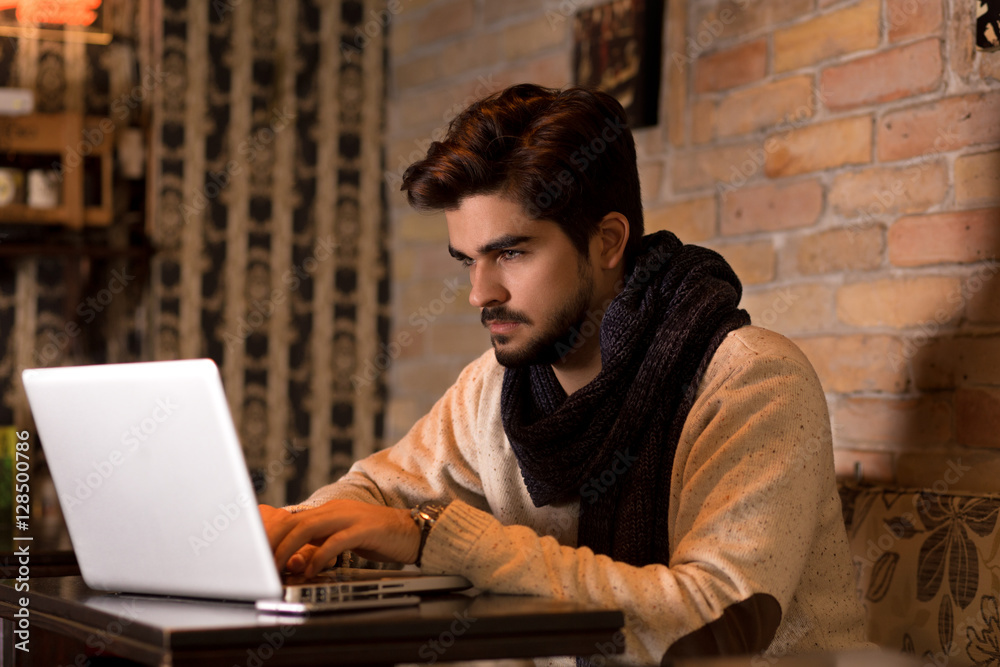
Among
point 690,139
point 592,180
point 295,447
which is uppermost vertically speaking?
point 690,139

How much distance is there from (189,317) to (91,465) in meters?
2.06

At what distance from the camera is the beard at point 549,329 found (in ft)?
5.43

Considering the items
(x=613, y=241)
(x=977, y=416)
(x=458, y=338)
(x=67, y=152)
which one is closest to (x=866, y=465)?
(x=977, y=416)

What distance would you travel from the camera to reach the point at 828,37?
6.44 ft

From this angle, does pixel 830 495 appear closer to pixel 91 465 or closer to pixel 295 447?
pixel 91 465

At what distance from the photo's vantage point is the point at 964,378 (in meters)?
1.68

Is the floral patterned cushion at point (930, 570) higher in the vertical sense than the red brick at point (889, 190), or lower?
lower

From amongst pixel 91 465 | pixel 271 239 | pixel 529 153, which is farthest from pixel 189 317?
pixel 91 465

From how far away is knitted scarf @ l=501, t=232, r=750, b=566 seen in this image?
1.53 m

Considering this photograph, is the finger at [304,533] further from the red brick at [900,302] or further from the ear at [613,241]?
the red brick at [900,302]

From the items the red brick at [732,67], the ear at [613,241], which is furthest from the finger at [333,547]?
the red brick at [732,67]

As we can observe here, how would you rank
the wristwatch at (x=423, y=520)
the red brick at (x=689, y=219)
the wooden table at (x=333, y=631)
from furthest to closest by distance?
1. the red brick at (x=689, y=219)
2. the wristwatch at (x=423, y=520)
3. the wooden table at (x=333, y=631)

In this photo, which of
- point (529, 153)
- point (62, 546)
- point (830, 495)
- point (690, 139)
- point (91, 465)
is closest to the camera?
point (91, 465)

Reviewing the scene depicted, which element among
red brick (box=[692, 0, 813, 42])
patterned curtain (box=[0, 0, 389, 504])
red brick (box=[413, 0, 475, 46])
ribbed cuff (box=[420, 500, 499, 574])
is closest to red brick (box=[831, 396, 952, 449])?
red brick (box=[692, 0, 813, 42])
